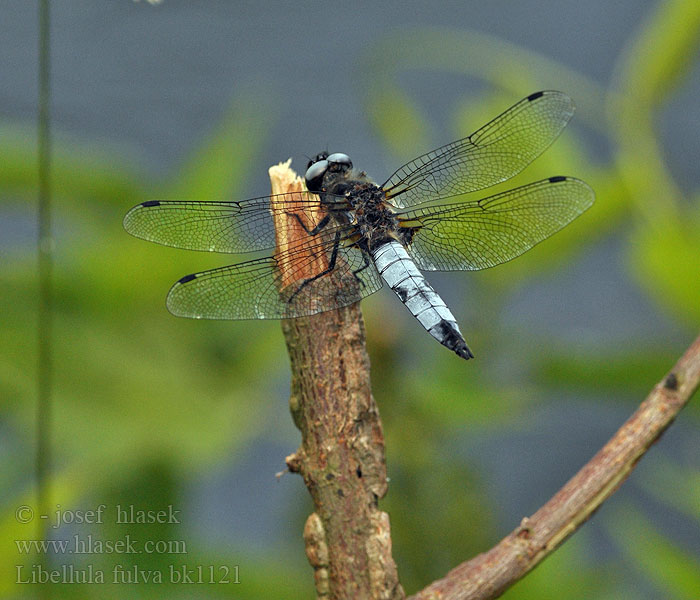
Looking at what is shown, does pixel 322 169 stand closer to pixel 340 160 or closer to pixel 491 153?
pixel 340 160

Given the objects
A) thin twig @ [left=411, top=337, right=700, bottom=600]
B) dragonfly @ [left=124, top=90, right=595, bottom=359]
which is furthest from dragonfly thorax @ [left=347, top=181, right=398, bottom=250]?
thin twig @ [left=411, top=337, right=700, bottom=600]

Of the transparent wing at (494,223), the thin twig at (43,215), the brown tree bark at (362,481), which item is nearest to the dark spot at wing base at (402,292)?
the transparent wing at (494,223)

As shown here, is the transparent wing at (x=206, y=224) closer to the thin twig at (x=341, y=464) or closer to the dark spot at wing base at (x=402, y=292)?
the dark spot at wing base at (x=402, y=292)

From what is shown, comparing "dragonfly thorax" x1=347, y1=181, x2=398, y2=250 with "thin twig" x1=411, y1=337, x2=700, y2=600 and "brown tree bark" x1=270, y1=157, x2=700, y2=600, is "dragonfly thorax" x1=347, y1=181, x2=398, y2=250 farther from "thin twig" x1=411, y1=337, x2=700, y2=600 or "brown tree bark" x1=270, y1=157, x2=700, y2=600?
"thin twig" x1=411, y1=337, x2=700, y2=600

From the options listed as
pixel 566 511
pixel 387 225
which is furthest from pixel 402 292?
pixel 566 511

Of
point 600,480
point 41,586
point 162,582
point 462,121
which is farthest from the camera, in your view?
point 462,121

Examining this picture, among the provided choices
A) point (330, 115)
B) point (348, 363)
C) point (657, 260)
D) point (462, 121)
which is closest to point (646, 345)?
point (657, 260)

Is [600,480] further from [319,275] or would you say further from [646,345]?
[646,345]
